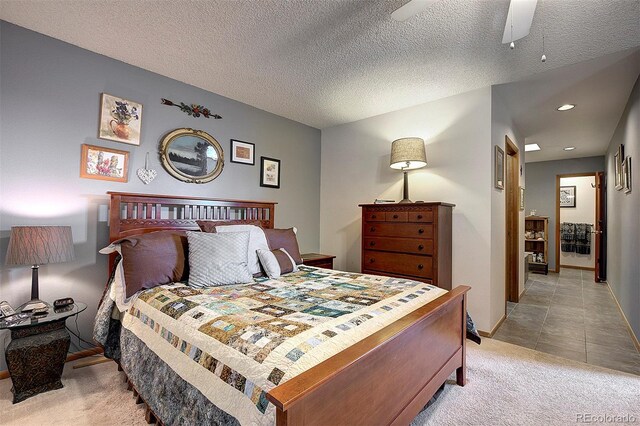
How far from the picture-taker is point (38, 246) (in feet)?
6.40

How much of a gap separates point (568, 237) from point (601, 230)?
2.01 m

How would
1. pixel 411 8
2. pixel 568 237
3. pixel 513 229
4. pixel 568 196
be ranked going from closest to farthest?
pixel 411 8 → pixel 513 229 → pixel 568 237 → pixel 568 196

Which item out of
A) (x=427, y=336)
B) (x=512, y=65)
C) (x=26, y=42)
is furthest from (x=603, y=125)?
(x=26, y=42)

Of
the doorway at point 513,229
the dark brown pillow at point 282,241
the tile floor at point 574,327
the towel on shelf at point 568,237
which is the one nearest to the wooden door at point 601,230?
the tile floor at point 574,327

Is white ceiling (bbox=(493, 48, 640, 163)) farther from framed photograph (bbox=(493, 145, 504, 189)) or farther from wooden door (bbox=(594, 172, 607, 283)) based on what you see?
wooden door (bbox=(594, 172, 607, 283))

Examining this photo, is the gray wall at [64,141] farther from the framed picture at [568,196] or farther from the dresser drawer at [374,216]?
the framed picture at [568,196]

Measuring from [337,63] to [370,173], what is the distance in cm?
170

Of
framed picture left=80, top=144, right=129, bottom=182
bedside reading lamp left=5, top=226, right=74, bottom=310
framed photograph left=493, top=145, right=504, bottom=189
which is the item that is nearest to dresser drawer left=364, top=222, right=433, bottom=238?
framed photograph left=493, top=145, right=504, bottom=189

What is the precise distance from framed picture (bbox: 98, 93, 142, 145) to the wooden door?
23.6 ft

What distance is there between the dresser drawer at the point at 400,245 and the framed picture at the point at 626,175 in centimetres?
213

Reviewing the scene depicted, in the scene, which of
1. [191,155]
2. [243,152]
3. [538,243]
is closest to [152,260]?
[191,155]

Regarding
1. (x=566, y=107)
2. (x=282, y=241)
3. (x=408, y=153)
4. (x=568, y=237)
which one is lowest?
(x=568, y=237)

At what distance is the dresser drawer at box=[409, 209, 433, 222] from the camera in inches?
115

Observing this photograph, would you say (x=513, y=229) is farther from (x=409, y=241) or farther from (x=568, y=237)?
(x=568, y=237)
